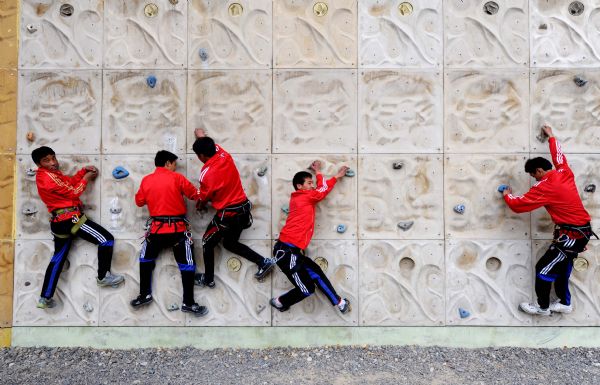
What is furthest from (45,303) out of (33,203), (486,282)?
(486,282)

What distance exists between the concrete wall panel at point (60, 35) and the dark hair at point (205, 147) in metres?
1.79

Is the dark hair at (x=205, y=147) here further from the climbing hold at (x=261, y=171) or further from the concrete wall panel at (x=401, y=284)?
the concrete wall panel at (x=401, y=284)

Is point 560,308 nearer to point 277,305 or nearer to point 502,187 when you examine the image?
point 502,187

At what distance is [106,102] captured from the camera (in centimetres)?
557

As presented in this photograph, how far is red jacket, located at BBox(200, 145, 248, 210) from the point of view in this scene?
507cm

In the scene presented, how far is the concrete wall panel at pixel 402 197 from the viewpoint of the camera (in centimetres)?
551

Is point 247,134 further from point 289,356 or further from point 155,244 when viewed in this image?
point 289,356

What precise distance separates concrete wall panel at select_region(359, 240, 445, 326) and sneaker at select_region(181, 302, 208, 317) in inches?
77.8

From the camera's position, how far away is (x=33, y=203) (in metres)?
5.52

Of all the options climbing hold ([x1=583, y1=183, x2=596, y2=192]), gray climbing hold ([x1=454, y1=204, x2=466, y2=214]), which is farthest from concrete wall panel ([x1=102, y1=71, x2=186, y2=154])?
climbing hold ([x1=583, y1=183, x2=596, y2=192])

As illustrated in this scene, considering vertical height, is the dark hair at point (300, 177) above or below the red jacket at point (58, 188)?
above

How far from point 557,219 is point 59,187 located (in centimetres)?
586

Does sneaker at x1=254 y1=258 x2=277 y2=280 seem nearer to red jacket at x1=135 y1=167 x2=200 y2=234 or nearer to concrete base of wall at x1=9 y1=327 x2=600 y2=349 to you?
concrete base of wall at x1=9 y1=327 x2=600 y2=349

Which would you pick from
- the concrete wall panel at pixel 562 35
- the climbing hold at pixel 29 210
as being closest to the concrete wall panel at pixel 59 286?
the climbing hold at pixel 29 210
